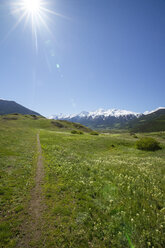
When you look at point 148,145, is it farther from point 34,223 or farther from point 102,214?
point 34,223

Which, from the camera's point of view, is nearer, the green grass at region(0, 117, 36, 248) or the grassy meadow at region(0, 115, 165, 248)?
the grassy meadow at region(0, 115, 165, 248)

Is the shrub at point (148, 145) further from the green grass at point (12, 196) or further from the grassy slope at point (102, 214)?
the green grass at point (12, 196)

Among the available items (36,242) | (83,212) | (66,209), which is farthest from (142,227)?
(36,242)

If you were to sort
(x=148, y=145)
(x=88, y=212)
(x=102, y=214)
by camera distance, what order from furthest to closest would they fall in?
(x=148, y=145), (x=88, y=212), (x=102, y=214)

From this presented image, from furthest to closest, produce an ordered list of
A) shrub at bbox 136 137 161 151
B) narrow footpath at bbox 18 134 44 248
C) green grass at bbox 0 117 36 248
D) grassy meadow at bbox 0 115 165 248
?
shrub at bbox 136 137 161 151 < green grass at bbox 0 117 36 248 < grassy meadow at bbox 0 115 165 248 < narrow footpath at bbox 18 134 44 248

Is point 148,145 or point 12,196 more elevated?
point 148,145

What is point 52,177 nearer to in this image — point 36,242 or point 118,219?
point 36,242

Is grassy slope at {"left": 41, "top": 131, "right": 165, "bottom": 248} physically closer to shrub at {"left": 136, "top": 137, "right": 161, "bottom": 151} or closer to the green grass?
the green grass

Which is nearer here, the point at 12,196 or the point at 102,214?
the point at 102,214

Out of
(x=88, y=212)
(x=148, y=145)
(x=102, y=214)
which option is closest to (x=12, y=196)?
(x=88, y=212)

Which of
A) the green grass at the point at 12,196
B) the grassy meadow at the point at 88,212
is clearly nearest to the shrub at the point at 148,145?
the grassy meadow at the point at 88,212

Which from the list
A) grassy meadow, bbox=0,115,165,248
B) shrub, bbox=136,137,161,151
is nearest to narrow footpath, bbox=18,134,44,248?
grassy meadow, bbox=0,115,165,248

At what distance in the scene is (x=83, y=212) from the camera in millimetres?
7301

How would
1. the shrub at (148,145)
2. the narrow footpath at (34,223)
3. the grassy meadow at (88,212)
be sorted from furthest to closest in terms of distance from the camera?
the shrub at (148,145) < the grassy meadow at (88,212) < the narrow footpath at (34,223)
